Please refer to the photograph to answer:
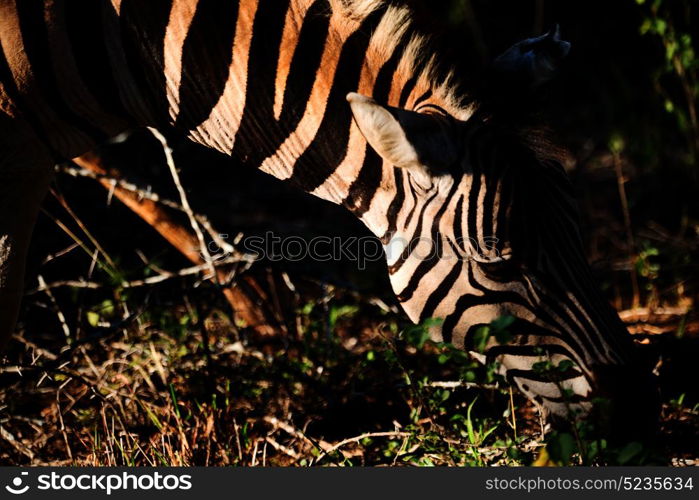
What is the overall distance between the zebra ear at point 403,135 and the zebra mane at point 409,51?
0.21 m

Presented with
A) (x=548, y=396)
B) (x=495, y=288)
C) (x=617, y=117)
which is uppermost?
(x=617, y=117)

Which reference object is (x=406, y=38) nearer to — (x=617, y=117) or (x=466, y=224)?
(x=466, y=224)

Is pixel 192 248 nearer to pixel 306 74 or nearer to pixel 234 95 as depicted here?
pixel 234 95

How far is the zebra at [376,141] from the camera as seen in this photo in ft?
8.50

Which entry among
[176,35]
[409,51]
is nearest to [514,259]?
[409,51]

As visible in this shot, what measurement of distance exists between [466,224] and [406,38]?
2.30ft

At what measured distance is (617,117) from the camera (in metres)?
7.41

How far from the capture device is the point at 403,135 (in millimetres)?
2387

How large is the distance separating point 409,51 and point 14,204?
1.57 m

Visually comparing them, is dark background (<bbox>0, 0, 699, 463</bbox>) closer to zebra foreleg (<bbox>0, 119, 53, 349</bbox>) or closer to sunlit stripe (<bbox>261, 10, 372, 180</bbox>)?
sunlit stripe (<bbox>261, 10, 372, 180</bbox>)

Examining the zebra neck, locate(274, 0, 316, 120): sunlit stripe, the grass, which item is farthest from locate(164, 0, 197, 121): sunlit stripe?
the grass

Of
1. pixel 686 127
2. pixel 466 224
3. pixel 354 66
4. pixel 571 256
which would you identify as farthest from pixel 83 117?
pixel 686 127

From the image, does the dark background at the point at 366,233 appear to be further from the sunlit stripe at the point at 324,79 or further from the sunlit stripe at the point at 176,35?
the sunlit stripe at the point at 176,35

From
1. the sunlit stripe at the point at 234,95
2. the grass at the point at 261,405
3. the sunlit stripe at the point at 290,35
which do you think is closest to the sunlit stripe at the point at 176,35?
the sunlit stripe at the point at 234,95
